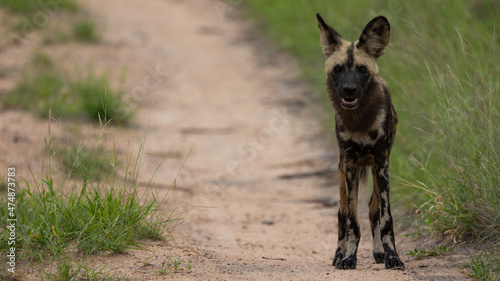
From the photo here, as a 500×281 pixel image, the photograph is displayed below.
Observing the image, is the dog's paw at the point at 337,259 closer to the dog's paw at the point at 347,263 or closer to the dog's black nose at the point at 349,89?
the dog's paw at the point at 347,263

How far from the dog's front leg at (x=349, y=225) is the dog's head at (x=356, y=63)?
0.39 metres

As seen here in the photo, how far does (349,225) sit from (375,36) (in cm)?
110

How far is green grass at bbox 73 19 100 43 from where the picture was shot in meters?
9.88

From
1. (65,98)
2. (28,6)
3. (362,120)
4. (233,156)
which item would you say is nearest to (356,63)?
(362,120)

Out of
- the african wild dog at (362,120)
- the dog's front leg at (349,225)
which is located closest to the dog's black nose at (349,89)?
the african wild dog at (362,120)

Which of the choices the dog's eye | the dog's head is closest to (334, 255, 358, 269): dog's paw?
the dog's head

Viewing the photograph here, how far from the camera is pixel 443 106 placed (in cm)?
359

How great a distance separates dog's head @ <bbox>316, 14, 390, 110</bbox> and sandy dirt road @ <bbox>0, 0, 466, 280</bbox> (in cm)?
98

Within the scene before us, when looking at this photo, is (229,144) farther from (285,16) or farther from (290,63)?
(285,16)

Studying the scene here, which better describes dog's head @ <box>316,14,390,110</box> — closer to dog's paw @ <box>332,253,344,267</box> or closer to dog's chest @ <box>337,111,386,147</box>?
dog's chest @ <box>337,111,386,147</box>

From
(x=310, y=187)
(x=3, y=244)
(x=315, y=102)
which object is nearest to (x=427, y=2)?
(x=315, y=102)

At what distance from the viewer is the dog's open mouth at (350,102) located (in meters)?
3.43

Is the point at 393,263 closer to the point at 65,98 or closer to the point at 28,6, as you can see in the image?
the point at 65,98

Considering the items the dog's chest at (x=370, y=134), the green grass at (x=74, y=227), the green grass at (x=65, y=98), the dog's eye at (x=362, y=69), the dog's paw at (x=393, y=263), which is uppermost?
the dog's eye at (x=362, y=69)
